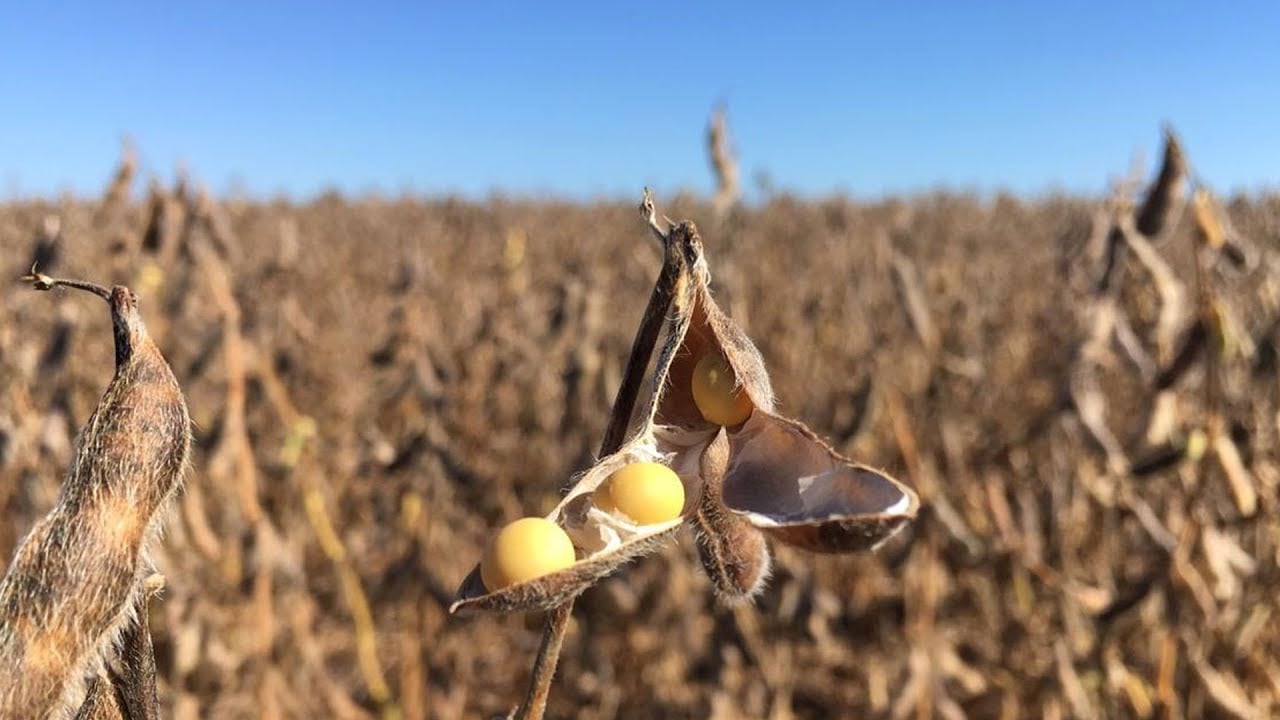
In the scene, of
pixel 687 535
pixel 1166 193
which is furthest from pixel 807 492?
pixel 1166 193

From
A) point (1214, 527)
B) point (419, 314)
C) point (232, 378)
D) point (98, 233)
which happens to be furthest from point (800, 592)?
point (98, 233)

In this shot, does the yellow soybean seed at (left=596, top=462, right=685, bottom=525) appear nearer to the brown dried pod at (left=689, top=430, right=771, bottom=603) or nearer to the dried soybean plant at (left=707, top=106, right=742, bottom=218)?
the brown dried pod at (left=689, top=430, right=771, bottom=603)

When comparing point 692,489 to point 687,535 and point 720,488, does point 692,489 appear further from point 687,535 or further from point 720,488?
point 687,535

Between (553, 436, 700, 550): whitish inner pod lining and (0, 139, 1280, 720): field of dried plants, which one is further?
(0, 139, 1280, 720): field of dried plants

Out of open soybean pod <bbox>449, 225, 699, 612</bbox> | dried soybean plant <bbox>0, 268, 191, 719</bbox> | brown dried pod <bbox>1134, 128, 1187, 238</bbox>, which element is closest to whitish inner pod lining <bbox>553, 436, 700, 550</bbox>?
open soybean pod <bbox>449, 225, 699, 612</bbox>

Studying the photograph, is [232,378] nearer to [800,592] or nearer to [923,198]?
[800,592]
